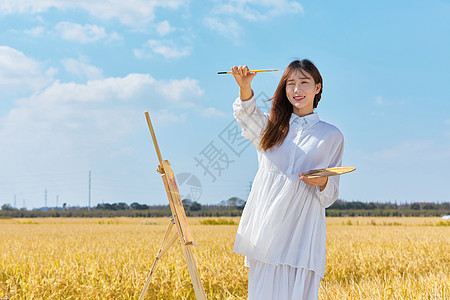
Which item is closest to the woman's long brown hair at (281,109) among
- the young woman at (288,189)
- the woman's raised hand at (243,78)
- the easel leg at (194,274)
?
the young woman at (288,189)

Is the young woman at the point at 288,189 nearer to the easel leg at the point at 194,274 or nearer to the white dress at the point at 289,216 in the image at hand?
the white dress at the point at 289,216

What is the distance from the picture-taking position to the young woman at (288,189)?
271 cm

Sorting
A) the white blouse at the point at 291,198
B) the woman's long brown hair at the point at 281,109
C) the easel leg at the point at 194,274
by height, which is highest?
the woman's long brown hair at the point at 281,109

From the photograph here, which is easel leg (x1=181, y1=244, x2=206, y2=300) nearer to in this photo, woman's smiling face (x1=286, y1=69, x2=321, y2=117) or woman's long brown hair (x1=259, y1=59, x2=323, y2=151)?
woman's long brown hair (x1=259, y1=59, x2=323, y2=151)

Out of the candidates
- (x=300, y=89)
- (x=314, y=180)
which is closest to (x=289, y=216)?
(x=314, y=180)

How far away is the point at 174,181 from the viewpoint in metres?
2.99

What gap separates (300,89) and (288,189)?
68 centimetres

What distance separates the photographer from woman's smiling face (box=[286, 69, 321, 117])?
112 inches

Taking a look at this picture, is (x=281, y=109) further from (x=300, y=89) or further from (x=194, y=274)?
(x=194, y=274)

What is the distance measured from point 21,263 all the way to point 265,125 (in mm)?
4430

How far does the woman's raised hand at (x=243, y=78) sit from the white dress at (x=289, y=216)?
0.08 meters

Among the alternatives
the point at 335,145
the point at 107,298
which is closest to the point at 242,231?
the point at 335,145

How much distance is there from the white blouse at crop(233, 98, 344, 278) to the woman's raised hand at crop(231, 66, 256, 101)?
0.26ft

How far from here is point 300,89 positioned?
2852 millimetres
